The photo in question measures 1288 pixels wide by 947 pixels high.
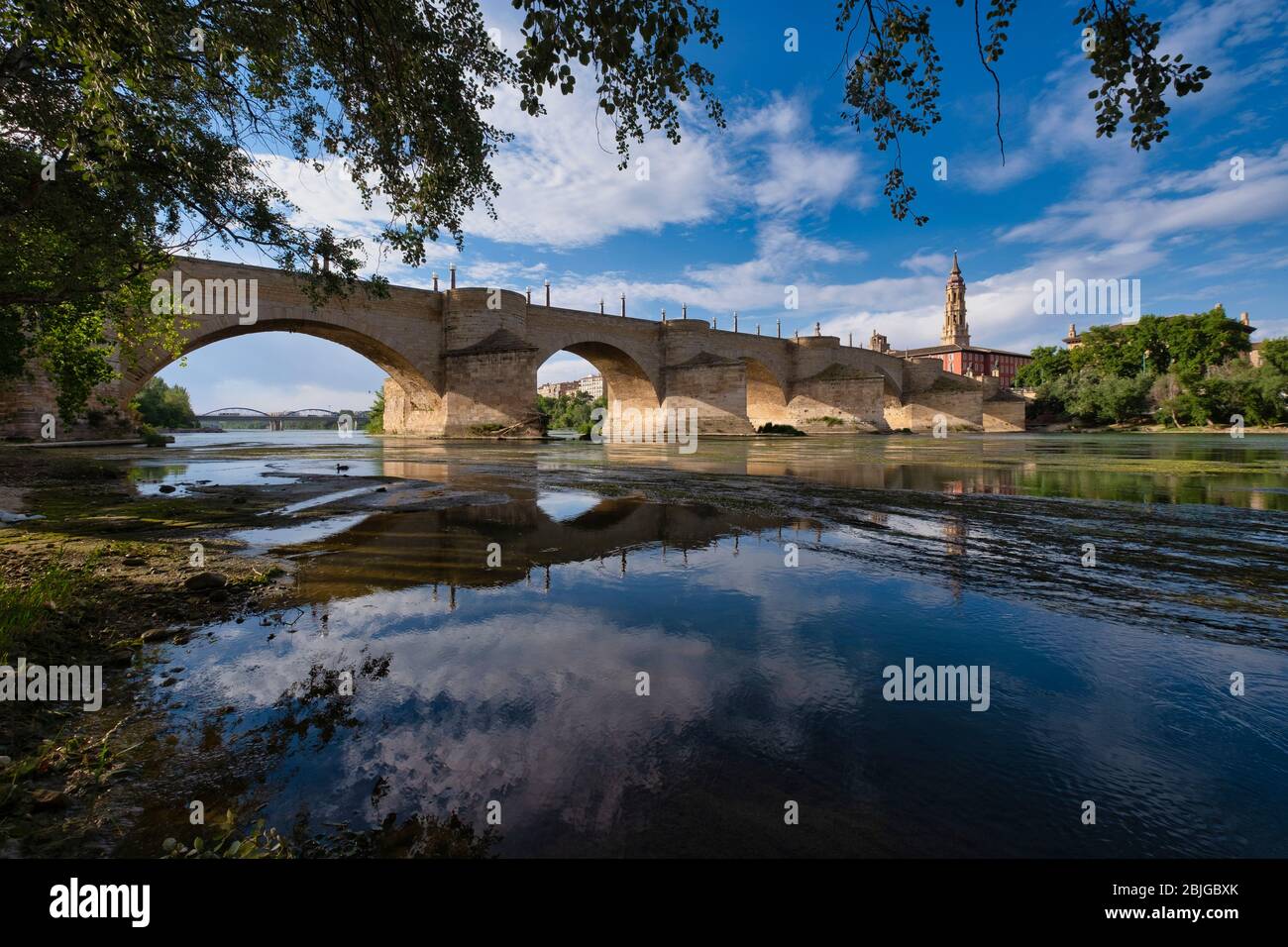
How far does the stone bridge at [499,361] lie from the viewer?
86.5 ft

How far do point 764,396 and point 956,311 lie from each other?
90782mm

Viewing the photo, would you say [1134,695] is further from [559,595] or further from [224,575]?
[224,575]

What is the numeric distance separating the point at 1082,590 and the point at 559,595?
3.59m

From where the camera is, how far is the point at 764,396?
6231cm

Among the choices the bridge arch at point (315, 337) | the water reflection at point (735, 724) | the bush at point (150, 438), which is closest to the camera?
the water reflection at point (735, 724)
